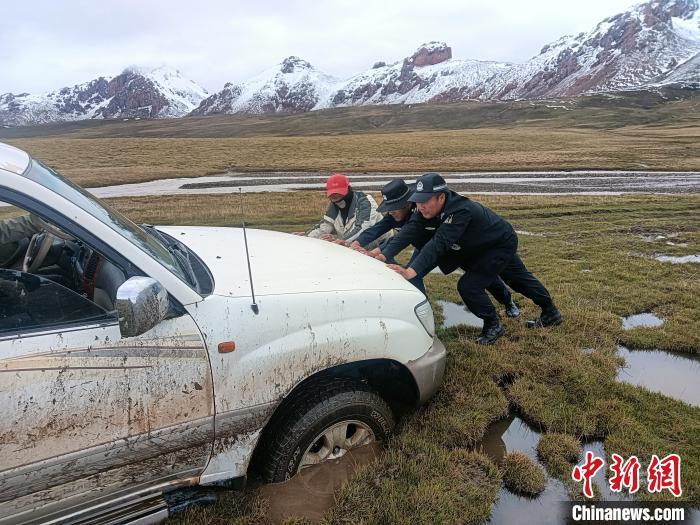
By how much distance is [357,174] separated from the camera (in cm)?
2889

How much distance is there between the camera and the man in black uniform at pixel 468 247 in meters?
4.38

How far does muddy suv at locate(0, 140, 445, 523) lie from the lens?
6.66 ft

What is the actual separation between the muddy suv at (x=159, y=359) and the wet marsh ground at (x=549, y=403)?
1.03 ft

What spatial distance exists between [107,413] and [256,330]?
0.73m

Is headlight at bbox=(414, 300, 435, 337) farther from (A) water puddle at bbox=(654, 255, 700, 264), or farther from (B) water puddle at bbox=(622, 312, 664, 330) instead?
(A) water puddle at bbox=(654, 255, 700, 264)

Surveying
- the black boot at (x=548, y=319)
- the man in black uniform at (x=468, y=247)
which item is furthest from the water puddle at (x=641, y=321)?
the man in black uniform at (x=468, y=247)

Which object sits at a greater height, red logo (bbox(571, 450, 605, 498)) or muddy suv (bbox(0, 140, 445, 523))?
muddy suv (bbox(0, 140, 445, 523))

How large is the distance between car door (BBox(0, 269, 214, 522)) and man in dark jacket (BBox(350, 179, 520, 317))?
288 cm

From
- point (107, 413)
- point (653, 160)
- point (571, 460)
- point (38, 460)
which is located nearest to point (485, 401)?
point (571, 460)

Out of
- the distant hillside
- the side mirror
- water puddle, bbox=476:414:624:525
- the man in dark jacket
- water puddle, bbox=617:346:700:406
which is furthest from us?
the distant hillside

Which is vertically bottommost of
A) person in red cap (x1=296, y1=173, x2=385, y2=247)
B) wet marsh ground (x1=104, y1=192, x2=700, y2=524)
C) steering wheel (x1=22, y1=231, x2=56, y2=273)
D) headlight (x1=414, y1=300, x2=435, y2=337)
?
wet marsh ground (x1=104, y1=192, x2=700, y2=524)

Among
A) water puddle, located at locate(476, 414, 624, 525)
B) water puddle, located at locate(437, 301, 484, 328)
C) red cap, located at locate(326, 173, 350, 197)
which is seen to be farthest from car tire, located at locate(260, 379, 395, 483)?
red cap, located at locate(326, 173, 350, 197)

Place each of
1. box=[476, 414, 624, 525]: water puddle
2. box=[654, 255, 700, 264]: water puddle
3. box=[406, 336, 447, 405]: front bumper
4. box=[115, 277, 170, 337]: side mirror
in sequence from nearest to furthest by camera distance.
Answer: box=[115, 277, 170, 337]: side mirror < box=[476, 414, 624, 525]: water puddle < box=[406, 336, 447, 405]: front bumper < box=[654, 255, 700, 264]: water puddle

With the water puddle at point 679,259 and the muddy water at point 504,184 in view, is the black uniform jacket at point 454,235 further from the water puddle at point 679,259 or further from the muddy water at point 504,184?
the muddy water at point 504,184
